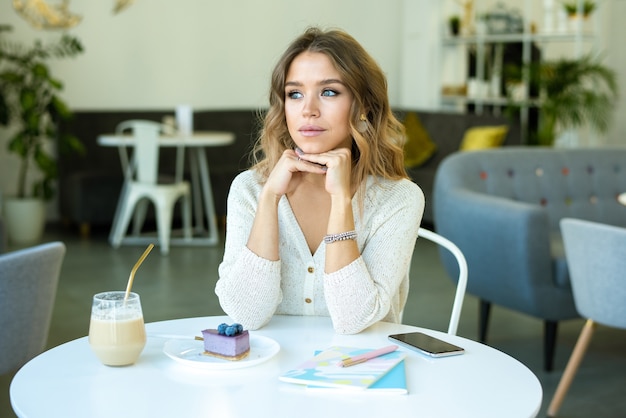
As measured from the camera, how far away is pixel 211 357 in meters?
1.53

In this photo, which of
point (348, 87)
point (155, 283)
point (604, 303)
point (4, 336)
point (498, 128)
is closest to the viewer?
point (348, 87)

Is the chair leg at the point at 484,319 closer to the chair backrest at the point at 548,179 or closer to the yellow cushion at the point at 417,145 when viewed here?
the chair backrest at the point at 548,179

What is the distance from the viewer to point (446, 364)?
1540mm

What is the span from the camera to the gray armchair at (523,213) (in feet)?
11.8

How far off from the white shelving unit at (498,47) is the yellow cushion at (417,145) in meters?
0.54

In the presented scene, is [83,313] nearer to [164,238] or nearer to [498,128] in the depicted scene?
[164,238]

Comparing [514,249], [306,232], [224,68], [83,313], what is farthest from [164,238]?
[306,232]

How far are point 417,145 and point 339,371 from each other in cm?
628

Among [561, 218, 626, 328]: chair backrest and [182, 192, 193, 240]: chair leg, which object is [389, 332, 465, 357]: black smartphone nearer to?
[561, 218, 626, 328]: chair backrest

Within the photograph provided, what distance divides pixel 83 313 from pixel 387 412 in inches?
134

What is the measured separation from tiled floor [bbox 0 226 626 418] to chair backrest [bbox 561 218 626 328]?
443 millimetres

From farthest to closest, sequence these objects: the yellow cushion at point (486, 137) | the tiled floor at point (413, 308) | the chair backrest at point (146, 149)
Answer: the yellow cushion at point (486, 137) → the chair backrest at point (146, 149) → the tiled floor at point (413, 308)

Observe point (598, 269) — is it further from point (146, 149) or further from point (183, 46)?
point (183, 46)

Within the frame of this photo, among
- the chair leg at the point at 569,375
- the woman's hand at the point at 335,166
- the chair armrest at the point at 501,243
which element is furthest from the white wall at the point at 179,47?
the woman's hand at the point at 335,166
